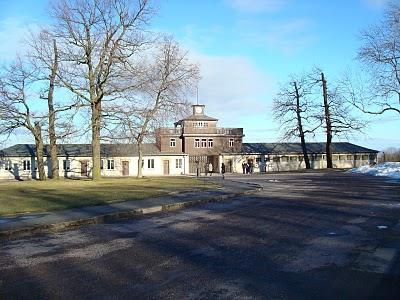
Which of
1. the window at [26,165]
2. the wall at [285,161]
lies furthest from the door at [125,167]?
the wall at [285,161]

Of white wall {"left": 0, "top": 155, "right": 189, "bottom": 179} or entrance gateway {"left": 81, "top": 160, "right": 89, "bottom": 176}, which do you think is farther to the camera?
entrance gateway {"left": 81, "top": 160, "right": 89, "bottom": 176}

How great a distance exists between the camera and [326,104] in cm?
6506

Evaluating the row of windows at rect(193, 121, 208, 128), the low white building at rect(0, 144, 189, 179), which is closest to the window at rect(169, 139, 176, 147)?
the low white building at rect(0, 144, 189, 179)

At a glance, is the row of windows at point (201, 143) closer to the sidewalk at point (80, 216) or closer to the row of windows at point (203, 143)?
the row of windows at point (203, 143)

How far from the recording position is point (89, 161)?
7438 centimetres

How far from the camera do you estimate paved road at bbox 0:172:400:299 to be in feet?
21.0

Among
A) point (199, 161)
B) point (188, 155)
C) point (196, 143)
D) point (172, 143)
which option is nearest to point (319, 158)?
point (199, 161)

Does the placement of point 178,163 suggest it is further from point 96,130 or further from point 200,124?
point 96,130

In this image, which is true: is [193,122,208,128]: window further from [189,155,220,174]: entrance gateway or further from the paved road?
the paved road

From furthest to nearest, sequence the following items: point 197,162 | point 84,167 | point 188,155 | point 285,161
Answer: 1. point 285,161
2. point 197,162
3. point 188,155
4. point 84,167

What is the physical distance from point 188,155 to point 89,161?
1546 centimetres

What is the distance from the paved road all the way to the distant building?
188ft

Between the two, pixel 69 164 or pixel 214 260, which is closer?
pixel 214 260

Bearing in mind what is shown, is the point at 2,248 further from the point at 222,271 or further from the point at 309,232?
the point at 309,232
